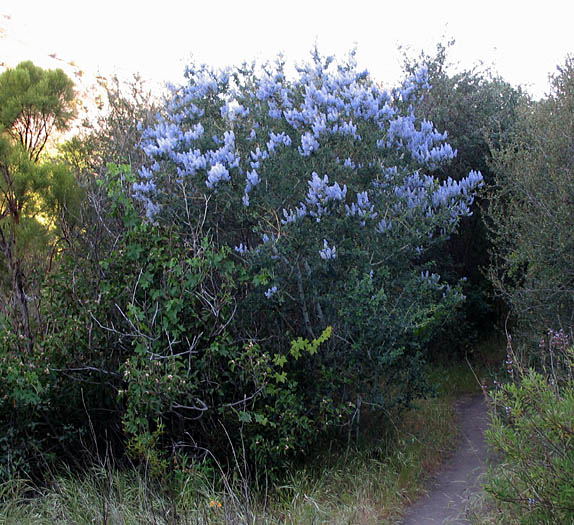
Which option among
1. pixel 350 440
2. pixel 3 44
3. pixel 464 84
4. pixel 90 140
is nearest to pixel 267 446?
pixel 350 440

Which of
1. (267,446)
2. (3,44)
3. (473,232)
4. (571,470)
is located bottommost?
(267,446)

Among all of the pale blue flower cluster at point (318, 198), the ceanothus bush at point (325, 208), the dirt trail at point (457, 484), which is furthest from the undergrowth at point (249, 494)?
the pale blue flower cluster at point (318, 198)

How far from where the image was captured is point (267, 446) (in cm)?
541

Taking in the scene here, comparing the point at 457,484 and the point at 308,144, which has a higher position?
the point at 308,144

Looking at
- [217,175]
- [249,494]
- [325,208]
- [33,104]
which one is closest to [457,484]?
[249,494]

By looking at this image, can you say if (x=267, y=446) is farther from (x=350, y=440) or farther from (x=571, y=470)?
(x=571, y=470)

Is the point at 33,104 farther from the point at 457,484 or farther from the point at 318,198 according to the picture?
the point at 457,484

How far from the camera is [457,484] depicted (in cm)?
591

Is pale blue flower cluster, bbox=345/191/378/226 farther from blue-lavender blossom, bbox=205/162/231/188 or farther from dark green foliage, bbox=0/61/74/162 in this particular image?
dark green foliage, bbox=0/61/74/162

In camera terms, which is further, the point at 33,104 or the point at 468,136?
the point at 468,136

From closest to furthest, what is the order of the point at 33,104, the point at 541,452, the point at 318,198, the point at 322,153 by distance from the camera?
the point at 541,452, the point at 318,198, the point at 322,153, the point at 33,104

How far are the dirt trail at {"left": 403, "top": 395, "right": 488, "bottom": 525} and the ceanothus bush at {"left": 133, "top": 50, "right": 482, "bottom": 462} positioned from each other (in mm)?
914

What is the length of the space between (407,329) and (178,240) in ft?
7.46

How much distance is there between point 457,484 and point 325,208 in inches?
117
